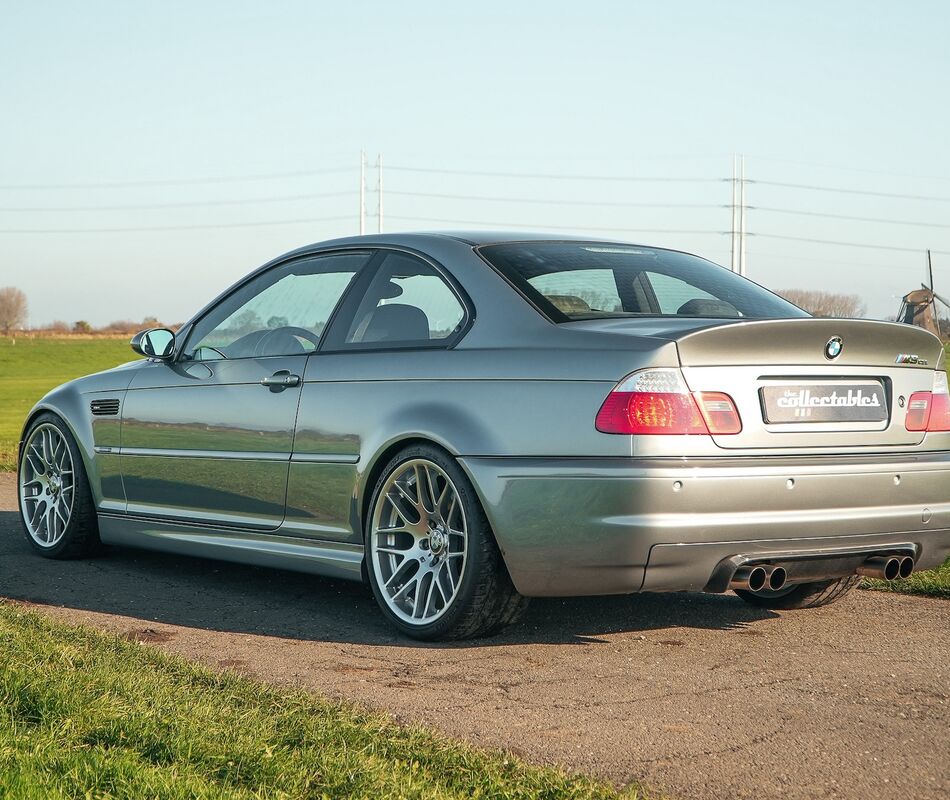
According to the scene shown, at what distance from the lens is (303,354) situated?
19.0 ft

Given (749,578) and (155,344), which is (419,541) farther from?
(155,344)

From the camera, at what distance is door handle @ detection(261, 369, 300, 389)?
571 centimetres

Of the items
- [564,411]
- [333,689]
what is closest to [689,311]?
[564,411]

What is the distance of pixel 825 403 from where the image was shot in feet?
15.5

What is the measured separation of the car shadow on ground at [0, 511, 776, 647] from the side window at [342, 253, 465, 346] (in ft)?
3.91

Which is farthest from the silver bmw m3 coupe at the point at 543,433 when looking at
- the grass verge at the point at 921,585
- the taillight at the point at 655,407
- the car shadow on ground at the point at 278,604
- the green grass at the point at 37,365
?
the green grass at the point at 37,365

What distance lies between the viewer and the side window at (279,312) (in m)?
5.89

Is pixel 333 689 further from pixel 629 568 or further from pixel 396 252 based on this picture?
pixel 396 252

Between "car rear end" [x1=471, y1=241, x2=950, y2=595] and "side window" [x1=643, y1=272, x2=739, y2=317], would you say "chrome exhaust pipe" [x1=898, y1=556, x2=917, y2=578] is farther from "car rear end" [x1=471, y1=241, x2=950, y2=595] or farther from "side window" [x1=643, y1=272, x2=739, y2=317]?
"side window" [x1=643, y1=272, x2=739, y2=317]

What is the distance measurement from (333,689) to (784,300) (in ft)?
8.90

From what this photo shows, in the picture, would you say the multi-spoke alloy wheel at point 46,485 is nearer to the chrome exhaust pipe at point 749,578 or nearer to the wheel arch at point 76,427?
the wheel arch at point 76,427

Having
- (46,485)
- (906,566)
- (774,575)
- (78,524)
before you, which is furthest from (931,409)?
(46,485)

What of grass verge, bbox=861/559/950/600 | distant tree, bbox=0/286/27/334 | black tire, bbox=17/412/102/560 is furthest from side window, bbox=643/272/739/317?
distant tree, bbox=0/286/27/334

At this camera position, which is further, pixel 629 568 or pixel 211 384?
pixel 211 384
